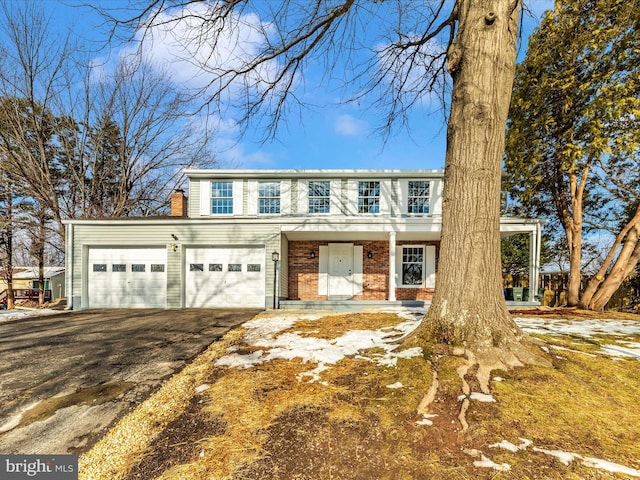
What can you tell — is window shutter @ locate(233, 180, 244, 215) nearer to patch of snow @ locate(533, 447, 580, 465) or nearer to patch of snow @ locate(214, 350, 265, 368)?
patch of snow @ locate(214, 350, 265, 368)

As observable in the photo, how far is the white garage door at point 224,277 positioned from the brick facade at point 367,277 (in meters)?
1.80

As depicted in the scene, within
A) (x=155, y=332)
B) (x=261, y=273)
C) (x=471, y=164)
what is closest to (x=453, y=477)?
(x=471, y=164)

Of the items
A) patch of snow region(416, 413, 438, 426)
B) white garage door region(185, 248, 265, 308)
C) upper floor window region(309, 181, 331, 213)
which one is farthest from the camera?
upper floor window region(309, 181, 331, 213)

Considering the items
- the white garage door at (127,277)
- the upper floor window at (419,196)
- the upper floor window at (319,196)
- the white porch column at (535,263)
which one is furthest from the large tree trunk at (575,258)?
the white garage door at (127,277)

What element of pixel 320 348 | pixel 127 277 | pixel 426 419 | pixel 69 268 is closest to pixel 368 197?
pixel 320 348

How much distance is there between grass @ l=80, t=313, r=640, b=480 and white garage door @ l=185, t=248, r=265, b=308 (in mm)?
7344

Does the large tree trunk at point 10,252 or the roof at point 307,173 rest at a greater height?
the roof at point 307,173

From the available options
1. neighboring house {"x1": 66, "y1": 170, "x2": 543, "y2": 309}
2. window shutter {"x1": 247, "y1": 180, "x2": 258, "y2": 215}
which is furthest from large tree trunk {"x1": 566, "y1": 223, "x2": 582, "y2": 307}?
window shutter {"x1": 247, "y1": 180, "x2": 258, "y2": 215}

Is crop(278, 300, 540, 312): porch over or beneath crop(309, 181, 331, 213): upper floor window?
beneath

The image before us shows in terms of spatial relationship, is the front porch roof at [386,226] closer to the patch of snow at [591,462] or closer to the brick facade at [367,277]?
the brick facade at [367,277]

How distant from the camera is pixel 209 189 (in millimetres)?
11898

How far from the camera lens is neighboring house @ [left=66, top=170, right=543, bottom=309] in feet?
34.7

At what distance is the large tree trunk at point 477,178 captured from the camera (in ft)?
11.1

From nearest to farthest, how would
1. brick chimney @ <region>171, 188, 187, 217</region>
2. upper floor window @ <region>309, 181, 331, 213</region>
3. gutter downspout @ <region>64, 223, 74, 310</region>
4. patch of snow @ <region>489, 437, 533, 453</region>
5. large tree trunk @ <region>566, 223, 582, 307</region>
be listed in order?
patch of snow @ <region>489, 437, 533, 453</region>, large tree trunk @ <region>566, 223, 582, 307</region>, gutter downspout @ <region>64, 223, 74, 310</region>, upper floor window @ <region>309, 181, 331, 213</region>, brick chimney @ <region>171, 188, 187, 217</region>
